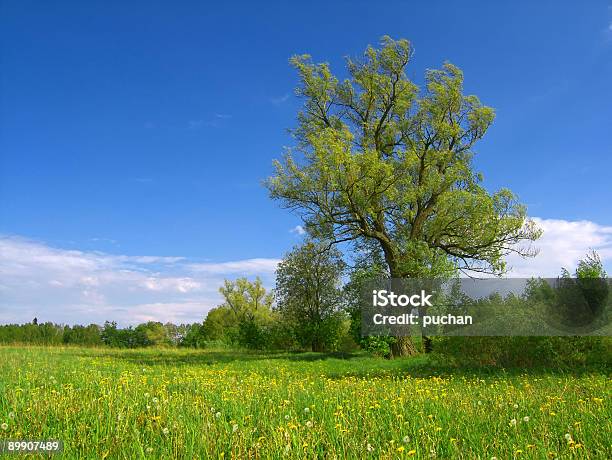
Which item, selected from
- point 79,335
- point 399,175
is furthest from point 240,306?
point 399,175

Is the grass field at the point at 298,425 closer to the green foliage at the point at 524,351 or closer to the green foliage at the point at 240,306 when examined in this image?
the green foliage at the point at 524,351

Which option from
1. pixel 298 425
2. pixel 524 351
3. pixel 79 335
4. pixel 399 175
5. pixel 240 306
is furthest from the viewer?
pixel 240 306

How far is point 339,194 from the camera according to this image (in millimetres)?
27750

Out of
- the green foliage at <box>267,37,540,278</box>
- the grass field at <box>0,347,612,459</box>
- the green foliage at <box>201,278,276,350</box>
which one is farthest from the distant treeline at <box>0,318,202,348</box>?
the grass field at <box>0,347,612,459</box>

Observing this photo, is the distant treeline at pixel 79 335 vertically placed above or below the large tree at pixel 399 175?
below

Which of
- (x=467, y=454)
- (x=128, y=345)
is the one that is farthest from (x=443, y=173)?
(x=128, y=345)

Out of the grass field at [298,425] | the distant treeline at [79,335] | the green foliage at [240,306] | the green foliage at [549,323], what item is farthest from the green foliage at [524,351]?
the green foliage at [240,306]

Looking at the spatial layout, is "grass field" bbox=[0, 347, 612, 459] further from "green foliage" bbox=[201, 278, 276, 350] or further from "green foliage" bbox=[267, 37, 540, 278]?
"green foliage" bbox=[201, 278, 276, 350]

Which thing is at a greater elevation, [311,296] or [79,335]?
[311,296]

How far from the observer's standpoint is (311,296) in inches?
1521

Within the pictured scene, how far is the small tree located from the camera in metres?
38.1

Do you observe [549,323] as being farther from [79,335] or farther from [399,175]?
[79,335]

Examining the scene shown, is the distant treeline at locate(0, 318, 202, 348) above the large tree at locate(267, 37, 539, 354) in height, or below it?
below

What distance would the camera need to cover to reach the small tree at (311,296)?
38.1 metres
